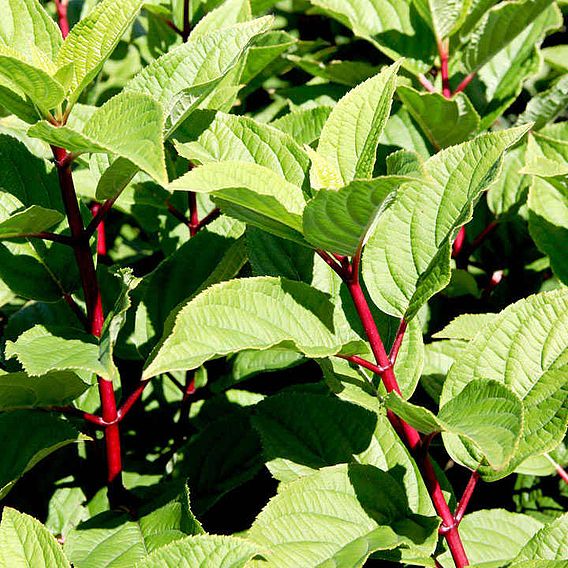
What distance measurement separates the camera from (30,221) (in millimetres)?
1282

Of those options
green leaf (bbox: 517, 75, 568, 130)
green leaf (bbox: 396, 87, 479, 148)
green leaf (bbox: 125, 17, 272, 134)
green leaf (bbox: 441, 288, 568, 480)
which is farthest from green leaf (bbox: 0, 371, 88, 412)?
green leaf (bbox: 517, 75, 568, 130)

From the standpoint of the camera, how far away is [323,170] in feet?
3.92

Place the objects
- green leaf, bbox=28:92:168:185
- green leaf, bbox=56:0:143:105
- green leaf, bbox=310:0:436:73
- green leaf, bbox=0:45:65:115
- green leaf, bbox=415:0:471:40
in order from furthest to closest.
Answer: green leaf, bbox=310:0:436:73 → green leaf, bbox=415:0:471:40 → green leaf, bbox=56:0:143:105 → green leaf, bbox=0:45:65:115 → green leaf, bbox=28:92:168:185

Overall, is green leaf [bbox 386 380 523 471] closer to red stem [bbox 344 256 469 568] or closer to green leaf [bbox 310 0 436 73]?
red stem [bbox 344 256 469 568]

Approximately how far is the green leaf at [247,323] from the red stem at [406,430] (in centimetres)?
5

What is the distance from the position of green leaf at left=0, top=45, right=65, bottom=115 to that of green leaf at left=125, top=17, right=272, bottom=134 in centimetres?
16

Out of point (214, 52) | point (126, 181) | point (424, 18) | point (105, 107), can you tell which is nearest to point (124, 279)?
point (126, 181)

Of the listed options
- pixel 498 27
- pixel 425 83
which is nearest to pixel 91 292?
pixel 425 83

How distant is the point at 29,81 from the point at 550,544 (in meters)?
1.07

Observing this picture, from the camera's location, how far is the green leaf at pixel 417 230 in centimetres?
125

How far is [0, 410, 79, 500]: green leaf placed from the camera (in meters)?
1.46

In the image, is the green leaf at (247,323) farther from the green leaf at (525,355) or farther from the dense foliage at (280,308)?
the green leaf at (525,355)

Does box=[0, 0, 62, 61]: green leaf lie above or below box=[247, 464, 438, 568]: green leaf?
above

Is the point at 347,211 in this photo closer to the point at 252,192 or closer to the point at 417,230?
the point at 252,192
